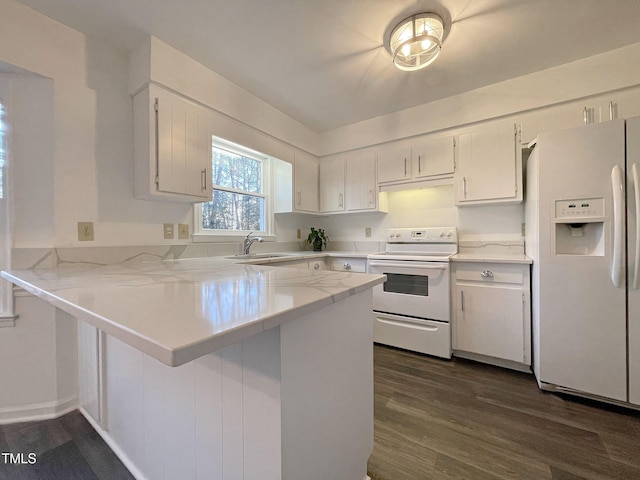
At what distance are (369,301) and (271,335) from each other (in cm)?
55

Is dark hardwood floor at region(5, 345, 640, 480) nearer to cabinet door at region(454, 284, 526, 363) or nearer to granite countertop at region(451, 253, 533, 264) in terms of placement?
cabinet door at region(454, 284, 526, 363)

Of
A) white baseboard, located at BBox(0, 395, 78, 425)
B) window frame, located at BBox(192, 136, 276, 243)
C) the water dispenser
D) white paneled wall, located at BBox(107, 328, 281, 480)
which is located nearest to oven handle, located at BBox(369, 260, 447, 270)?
the water dispenser

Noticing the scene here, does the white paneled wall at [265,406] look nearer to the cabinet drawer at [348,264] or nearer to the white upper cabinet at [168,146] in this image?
the white upper cabinet at [168,146]

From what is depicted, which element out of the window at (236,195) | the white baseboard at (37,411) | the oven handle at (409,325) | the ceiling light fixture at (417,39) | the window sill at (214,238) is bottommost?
the white baseboard at (37,411)

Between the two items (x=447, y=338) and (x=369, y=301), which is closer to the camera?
(x=369, y=301)

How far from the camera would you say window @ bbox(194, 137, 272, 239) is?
2.46 m

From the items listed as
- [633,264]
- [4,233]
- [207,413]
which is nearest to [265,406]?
[207,413]


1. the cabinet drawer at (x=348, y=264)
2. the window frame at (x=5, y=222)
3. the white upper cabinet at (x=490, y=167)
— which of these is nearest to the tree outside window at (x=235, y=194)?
the cabinet drawer at (x=348, y=264)

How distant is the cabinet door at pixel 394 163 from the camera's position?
8.95 ft

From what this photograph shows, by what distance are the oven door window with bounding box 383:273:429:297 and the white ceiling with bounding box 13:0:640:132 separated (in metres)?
1.69

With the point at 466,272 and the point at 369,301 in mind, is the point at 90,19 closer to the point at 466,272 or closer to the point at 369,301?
the point at 369,301

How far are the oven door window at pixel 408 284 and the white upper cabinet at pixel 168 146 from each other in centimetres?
183

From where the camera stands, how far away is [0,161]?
149 centimetres

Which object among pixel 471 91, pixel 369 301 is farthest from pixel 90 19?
pixel 471 91
